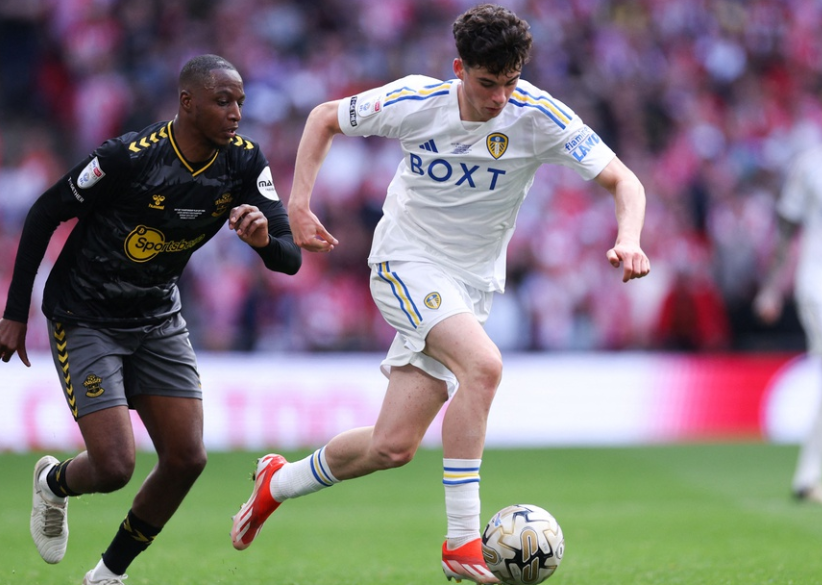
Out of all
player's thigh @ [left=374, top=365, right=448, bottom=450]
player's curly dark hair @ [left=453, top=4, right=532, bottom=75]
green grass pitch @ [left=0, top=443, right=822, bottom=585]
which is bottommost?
green grass pitch @ [left=0, top=443, right=822, bottom=585]

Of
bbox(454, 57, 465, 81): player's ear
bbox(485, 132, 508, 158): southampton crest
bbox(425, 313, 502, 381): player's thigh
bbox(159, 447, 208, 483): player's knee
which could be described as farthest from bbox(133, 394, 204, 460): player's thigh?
bbox(454, 57, 465, 81): player's ear

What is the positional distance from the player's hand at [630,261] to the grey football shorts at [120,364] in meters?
2.15

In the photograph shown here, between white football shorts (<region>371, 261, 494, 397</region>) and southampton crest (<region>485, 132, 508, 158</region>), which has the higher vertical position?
southampton crest (<region>485, 132, 508, 158</region>)

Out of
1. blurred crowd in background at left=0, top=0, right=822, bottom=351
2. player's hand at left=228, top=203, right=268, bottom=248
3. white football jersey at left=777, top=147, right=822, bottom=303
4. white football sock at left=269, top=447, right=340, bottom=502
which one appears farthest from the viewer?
blurred crowd in background at left=0, top=0, right=822, bottom=351

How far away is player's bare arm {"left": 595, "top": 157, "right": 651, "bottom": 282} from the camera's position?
498 centimetres

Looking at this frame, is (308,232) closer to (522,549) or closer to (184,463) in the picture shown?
(184,463)

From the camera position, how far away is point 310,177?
5.79 metres

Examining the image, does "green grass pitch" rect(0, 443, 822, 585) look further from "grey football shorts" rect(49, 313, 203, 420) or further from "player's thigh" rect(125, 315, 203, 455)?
"grey football shorts" rect(49, 313, 203, 420)

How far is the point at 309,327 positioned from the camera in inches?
553

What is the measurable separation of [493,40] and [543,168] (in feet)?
35.2

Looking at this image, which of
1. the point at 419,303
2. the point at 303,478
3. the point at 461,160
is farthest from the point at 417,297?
the point at 303,478

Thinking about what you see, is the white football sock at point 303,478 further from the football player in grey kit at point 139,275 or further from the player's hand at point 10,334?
the player's hand at point 10,334

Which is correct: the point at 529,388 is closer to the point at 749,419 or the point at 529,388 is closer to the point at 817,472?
the point at 749,419

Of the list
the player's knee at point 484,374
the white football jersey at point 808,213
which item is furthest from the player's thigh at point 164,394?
the white football jersey at point 808,213
